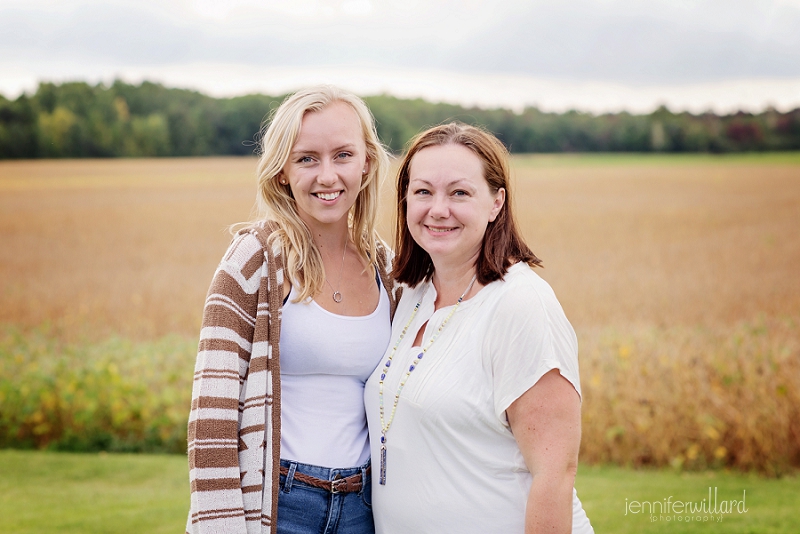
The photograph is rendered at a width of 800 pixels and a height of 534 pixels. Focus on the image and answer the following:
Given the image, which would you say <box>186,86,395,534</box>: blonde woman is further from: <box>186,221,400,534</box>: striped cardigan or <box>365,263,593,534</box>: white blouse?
<box>365,263,593,534</box>: white blouse

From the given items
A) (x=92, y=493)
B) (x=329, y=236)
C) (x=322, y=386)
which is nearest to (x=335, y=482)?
(x=322, y=386)

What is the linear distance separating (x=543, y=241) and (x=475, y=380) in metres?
9.02

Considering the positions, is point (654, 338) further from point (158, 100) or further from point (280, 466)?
point (158, 100)

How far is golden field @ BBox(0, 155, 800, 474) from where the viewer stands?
5.22 metres

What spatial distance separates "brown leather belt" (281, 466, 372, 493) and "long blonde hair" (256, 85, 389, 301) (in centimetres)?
53

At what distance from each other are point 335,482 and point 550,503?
65cm

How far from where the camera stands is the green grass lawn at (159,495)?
13.6 ft

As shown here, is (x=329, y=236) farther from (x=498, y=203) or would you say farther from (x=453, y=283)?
(x=498, y=203)

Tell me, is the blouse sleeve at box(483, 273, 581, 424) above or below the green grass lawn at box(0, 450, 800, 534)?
above

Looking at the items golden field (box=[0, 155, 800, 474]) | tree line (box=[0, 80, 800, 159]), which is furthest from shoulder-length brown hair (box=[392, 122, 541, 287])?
tree line (box=[0, 80, 800, 159])

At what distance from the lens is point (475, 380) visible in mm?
1824

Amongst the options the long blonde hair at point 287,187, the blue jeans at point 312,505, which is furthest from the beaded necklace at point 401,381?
the long blonde hair at point 287,187

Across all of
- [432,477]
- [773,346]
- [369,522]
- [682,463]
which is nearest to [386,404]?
[432,477]

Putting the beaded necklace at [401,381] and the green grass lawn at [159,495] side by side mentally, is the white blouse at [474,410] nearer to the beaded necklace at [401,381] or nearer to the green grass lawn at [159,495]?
the beaded necklace at [401,381]
